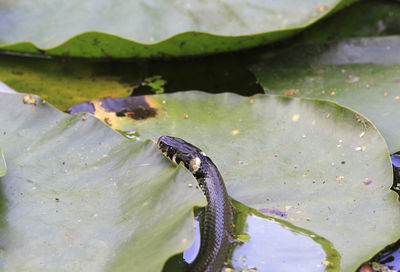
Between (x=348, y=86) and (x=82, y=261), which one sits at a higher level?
(x=348, y=86)

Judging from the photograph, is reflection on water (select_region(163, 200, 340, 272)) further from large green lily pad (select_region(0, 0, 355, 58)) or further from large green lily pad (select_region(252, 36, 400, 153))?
large green lily pad (select_region(0, 0, 355, 58))

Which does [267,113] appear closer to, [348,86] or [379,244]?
[348,86]

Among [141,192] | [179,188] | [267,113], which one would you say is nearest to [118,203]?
[141,192]

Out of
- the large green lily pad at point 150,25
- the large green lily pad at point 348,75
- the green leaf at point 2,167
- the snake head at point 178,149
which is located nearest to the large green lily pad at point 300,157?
the snake head at point 178,149

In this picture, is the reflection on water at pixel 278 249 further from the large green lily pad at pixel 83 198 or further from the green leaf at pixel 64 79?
the green leaf at pixel 64 79

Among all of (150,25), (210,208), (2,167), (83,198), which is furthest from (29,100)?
(210,208)

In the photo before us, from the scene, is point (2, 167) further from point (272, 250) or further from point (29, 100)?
point (272, 250)
